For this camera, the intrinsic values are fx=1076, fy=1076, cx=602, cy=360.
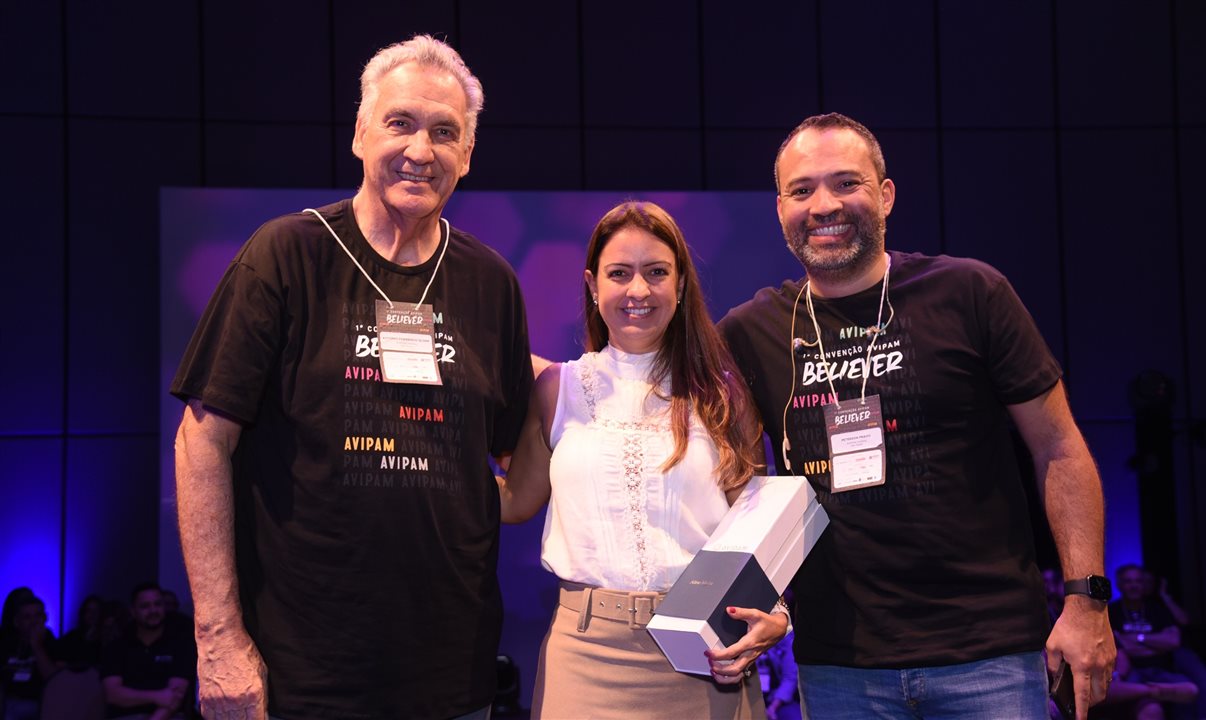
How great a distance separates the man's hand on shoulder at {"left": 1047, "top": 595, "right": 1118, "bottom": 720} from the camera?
2.28 meters

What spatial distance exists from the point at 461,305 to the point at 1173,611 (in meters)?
6.11

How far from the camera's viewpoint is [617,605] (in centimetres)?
231

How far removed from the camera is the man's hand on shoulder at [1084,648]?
89.8 inches

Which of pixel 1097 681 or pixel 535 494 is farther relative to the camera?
pixel 535 494

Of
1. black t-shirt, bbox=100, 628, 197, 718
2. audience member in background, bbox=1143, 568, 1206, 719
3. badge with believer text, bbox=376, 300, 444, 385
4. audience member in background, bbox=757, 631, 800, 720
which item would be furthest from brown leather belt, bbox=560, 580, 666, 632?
audience member in background, bbox=1143, 568, 1206, 719

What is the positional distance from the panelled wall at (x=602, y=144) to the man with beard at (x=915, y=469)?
5074 millimetres

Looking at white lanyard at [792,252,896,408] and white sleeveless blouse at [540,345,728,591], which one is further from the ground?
white lanyard at [792,252,896,408]

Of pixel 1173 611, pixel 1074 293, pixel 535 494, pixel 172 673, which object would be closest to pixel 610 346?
pixel 535 494

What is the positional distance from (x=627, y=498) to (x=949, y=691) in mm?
793

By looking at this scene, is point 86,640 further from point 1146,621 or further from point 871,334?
point 1146,621

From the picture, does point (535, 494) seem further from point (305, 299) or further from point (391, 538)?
point (305, 299)

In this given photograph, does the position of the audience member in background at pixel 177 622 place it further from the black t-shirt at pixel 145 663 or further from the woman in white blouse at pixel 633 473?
the woman in white blouse at pixel 633 473

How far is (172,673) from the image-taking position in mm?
6078

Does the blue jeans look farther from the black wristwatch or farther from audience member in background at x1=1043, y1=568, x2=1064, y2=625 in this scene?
audience member in background at x1=1043, y1=568, x2=1064, y2=625
